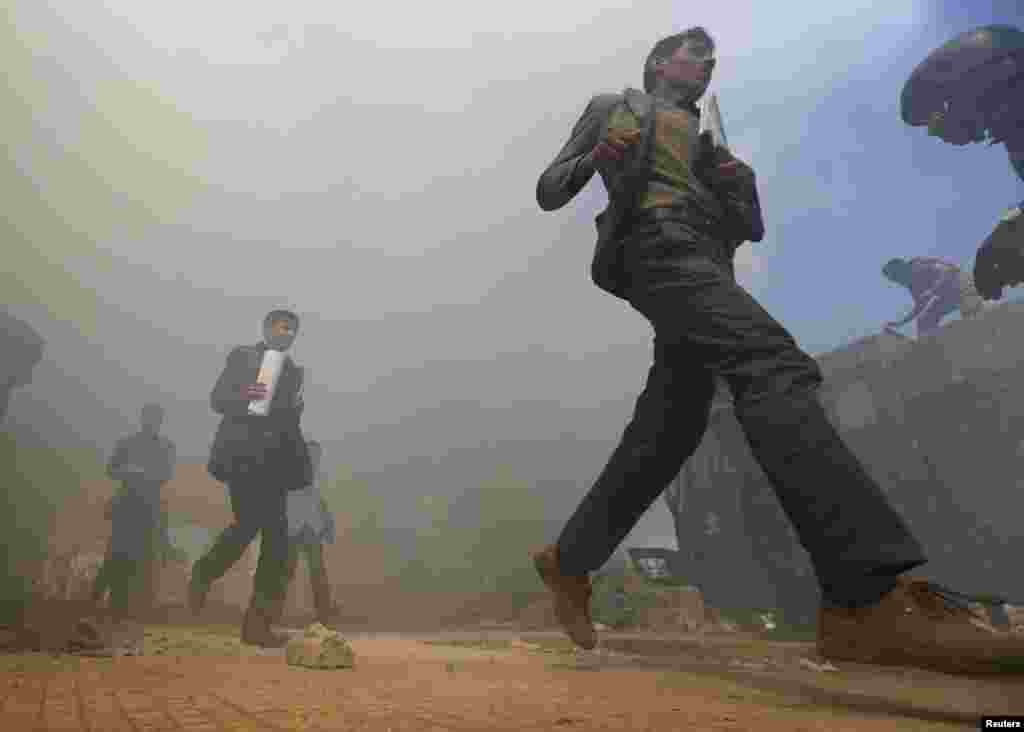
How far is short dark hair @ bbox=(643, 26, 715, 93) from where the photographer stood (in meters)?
1.51

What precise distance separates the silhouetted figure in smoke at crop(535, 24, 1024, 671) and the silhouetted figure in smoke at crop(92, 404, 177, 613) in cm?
430

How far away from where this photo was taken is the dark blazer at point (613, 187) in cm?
121

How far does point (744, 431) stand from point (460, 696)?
2.43ft

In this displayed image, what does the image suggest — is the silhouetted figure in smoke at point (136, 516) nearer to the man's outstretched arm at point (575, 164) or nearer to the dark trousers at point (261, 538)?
the dark trousers at point (261, 538)

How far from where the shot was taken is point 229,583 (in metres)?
7.40

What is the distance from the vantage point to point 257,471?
252cm

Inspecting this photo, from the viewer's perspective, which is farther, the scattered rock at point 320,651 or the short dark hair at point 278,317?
the short dark hair at point 278,317

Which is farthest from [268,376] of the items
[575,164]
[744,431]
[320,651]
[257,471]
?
[744,431]

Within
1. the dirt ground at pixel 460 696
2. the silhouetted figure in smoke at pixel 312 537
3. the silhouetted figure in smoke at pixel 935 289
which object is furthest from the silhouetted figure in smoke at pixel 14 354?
the silhouetted figure in smoke at pixel 935 289

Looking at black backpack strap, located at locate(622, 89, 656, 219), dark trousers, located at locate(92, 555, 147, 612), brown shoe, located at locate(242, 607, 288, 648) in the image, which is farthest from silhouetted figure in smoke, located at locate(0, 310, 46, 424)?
black backpack strap, located at locate(622, 89, 656, 219)

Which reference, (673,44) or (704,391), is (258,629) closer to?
(704,391)

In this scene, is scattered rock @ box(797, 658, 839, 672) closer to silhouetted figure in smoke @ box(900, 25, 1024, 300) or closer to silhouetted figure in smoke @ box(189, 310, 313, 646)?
silhouetted figure in smoke @ box(189, 310, 313, 646)

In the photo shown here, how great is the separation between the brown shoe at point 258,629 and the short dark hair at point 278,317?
1.55m

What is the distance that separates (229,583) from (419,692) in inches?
293
